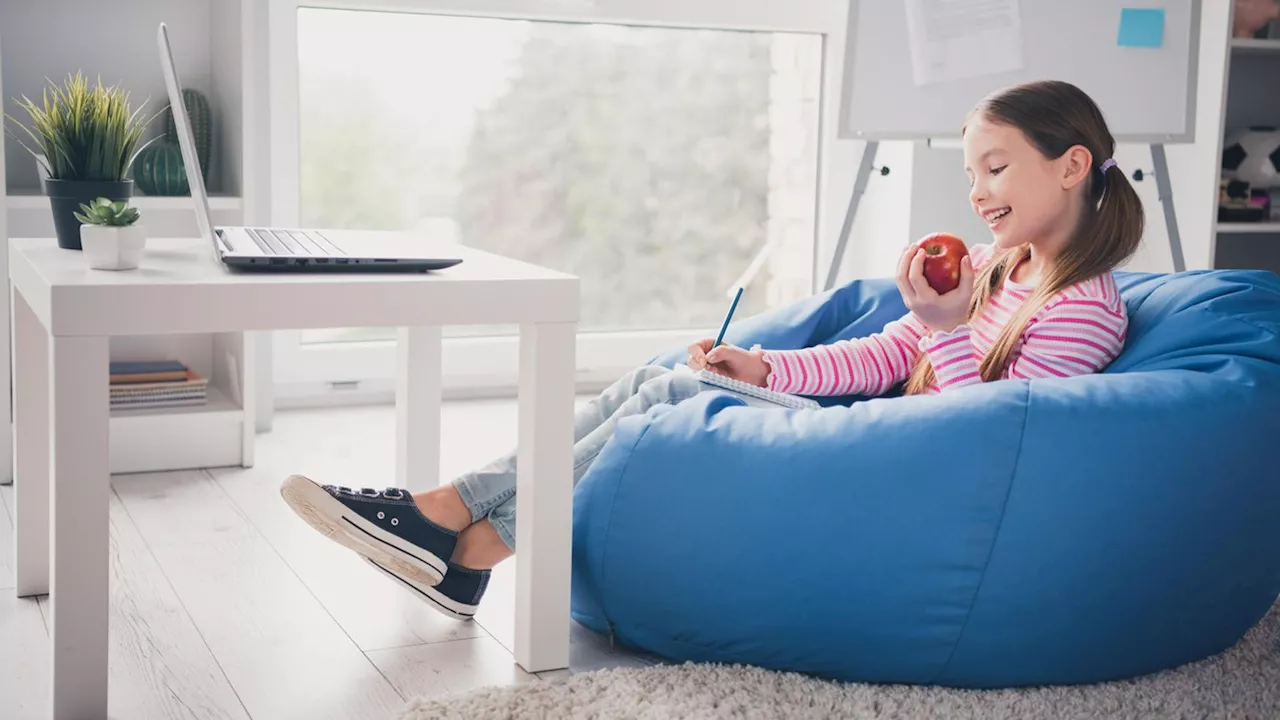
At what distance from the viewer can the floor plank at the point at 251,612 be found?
1.66 meters

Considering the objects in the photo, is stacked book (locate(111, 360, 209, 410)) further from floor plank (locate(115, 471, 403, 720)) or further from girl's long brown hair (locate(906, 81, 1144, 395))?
girl's long brown hair (locate(906, 81, 1144, 395))

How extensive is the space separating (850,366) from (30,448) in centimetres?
125

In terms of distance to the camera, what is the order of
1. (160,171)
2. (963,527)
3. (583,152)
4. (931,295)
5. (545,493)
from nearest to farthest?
(963,527), (545,493), (931,295), (160,171), (583,152)

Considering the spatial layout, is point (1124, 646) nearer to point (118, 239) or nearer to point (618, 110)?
point (118, 239)

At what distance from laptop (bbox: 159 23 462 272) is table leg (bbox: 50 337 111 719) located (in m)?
0.23

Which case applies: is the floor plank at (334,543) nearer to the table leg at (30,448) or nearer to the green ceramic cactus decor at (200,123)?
the table leg at (30,448)

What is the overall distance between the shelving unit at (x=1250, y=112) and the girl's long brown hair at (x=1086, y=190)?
2.12m

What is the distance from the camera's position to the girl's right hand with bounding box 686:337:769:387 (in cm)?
207

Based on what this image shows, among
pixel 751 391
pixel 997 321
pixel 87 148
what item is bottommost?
pixel 751 391

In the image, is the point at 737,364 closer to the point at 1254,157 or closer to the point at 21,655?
the point at 21,655

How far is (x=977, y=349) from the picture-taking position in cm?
194

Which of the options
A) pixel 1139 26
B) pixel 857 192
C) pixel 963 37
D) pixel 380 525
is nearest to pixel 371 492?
pixel 380 525

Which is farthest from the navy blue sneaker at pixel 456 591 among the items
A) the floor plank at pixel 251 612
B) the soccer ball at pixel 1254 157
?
the soccer ball at pixel 1254 157

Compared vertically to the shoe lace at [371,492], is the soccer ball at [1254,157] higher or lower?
higher
